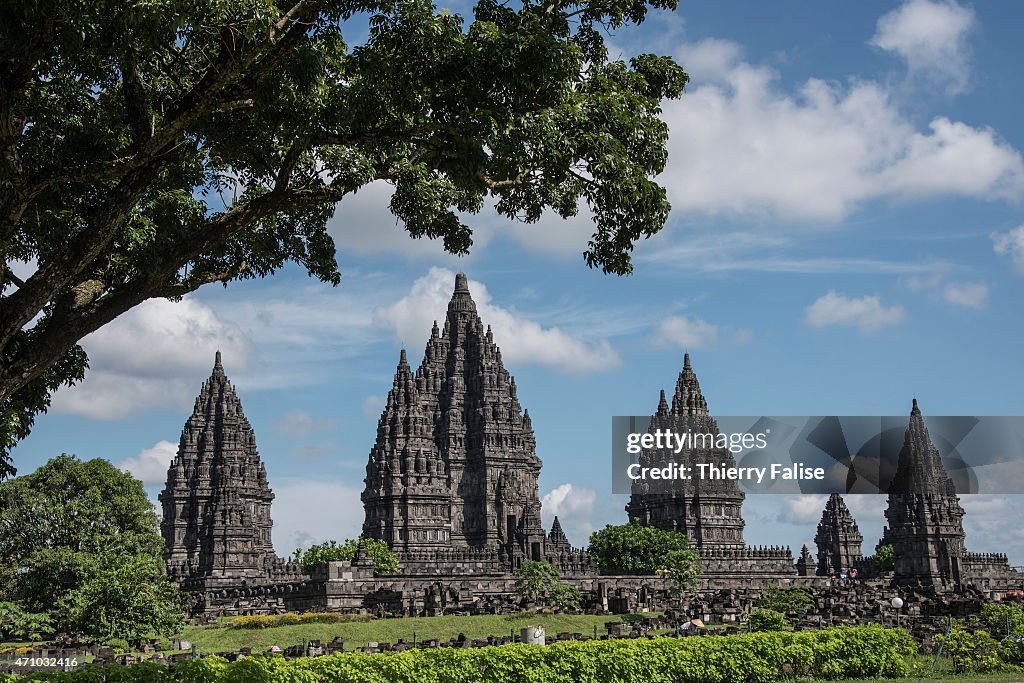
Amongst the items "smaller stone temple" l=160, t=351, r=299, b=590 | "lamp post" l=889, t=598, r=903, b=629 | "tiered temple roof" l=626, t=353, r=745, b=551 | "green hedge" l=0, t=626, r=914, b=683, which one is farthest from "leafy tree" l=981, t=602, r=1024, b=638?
"smaller stone temple" l=160, t=351, r=299, b=590

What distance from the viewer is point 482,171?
1761 centimetres

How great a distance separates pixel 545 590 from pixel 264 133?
4233 cm

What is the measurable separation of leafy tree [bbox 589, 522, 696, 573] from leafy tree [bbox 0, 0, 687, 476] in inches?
2440

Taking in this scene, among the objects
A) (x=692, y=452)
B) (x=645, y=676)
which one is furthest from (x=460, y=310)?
(x=645, y=676)

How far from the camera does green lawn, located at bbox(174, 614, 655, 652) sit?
44.5 m

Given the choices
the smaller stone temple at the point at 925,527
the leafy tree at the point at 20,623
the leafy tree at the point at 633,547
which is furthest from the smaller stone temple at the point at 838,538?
the leafy tree at the point at 20,623

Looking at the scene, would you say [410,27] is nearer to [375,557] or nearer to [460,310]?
[375,557]

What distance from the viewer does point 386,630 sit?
153 feet

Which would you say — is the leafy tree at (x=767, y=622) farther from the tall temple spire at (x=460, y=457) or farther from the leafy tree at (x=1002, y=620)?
the tall temple spire at (x=460, y=457)

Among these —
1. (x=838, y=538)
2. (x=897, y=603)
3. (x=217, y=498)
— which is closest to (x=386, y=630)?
(x=897, y=603)

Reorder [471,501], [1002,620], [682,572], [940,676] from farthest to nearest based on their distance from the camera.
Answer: [471,501]
[682,572]
[1002,620]
[940,676]

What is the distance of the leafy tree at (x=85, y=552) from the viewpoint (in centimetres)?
4438

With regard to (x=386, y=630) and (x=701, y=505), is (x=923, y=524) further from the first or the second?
(x=386, y=630)

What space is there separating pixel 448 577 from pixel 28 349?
50.5 m
